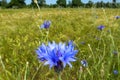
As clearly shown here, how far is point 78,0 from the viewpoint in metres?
18.5

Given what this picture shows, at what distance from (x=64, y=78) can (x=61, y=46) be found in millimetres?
1492

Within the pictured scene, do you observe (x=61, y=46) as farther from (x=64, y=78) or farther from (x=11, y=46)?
(x=11, y=46)

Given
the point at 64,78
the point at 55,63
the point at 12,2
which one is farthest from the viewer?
the point at 12,2

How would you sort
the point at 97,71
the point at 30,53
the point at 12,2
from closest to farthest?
the point at 97,71, the point at 30,53, the point at 12,2

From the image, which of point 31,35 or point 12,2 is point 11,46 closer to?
point 31,35

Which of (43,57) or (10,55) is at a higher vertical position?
(43,57)

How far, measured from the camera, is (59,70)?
1179 millimetres

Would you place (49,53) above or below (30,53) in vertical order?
above

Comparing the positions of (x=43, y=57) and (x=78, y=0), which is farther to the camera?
(x=78, y=0)

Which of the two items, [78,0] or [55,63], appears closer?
[55,63]

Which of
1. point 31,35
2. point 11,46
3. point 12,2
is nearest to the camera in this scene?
point 11,46

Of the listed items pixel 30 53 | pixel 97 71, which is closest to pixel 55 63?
pixel 97 71

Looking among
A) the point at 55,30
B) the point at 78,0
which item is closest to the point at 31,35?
the point at 55,30

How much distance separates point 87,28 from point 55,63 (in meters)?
4.09
